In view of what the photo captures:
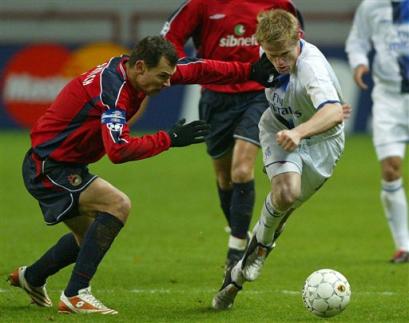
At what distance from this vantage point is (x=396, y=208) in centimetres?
997

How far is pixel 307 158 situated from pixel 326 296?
3.23 ft

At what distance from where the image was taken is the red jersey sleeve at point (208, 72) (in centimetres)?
741

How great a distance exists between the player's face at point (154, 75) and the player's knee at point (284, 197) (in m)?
0.97

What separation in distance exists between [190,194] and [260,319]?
8027 millimetres

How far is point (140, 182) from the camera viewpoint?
16078mm

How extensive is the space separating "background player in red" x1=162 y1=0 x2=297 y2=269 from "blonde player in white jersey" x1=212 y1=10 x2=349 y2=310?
169cm

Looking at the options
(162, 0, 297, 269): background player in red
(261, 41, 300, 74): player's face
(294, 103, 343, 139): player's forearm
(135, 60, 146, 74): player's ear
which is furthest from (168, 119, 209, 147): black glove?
(162, 0, 297, 269): background player in red

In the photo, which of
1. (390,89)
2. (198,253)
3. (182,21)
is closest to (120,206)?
(182,21)

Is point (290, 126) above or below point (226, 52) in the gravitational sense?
above

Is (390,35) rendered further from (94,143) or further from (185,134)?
(94,143)

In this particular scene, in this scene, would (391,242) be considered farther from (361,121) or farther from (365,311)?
(361,121)

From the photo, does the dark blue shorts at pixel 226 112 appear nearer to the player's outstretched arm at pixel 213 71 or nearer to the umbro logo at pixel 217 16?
the umbro logo at pixel 217 16

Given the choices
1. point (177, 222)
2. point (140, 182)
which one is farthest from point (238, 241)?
point (140, 182)

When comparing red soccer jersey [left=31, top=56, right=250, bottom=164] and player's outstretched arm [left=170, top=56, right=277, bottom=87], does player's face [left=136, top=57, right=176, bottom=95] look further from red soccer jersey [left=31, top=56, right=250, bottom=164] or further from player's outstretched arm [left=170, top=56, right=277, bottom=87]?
player's outstretched arm [left=170, top=56, right=277, bottom=87]
